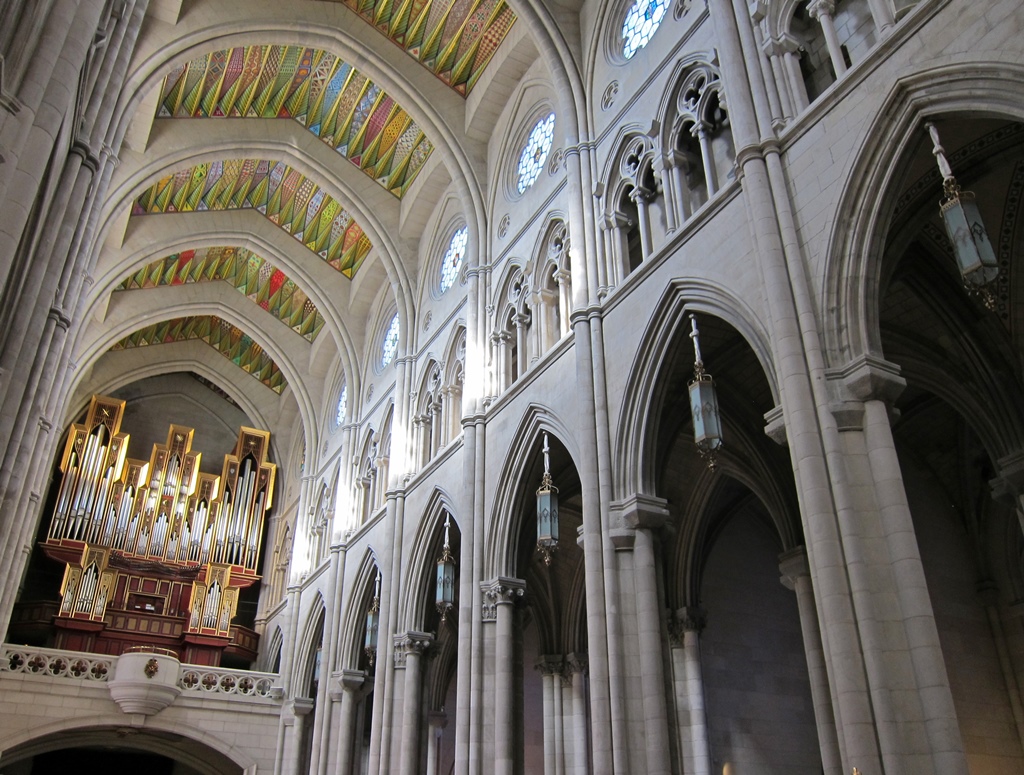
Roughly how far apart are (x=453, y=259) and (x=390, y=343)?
364 centimetres

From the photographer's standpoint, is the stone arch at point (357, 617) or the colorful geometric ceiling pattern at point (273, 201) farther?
the colorful geometric ceiling pattern at point (273, 201)

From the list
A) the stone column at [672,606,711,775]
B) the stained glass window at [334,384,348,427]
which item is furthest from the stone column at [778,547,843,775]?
the stained glass window at [334,384,348,427]

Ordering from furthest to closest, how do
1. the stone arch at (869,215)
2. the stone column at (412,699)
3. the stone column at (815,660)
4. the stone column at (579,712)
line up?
the stone column at (579,712) < the stone column at (412,699) < the stone column at (815,660) < the stone arch at (869,215)

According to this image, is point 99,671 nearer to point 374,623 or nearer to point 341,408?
point 374,623

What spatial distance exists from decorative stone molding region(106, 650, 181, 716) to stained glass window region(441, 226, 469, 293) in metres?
10.7

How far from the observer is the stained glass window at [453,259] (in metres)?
18.6

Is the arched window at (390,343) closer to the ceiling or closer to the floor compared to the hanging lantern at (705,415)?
closer to the ceiling

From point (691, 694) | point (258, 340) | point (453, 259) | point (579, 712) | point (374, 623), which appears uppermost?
point (258, 340)

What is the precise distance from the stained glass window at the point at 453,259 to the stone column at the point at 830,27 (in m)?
10.0

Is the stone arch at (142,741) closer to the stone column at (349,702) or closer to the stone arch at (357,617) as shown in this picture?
the stone column at (349,702)

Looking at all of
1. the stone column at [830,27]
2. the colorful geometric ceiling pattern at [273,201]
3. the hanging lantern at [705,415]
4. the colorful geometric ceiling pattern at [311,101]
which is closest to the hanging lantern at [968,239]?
the stone column at [830,27]

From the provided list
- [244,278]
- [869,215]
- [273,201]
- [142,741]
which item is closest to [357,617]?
[142,741]

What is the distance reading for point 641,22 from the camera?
526 inches

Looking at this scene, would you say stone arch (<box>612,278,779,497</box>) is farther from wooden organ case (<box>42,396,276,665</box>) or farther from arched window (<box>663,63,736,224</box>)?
wooden organ case (<box>42,396,276,665</box>)
